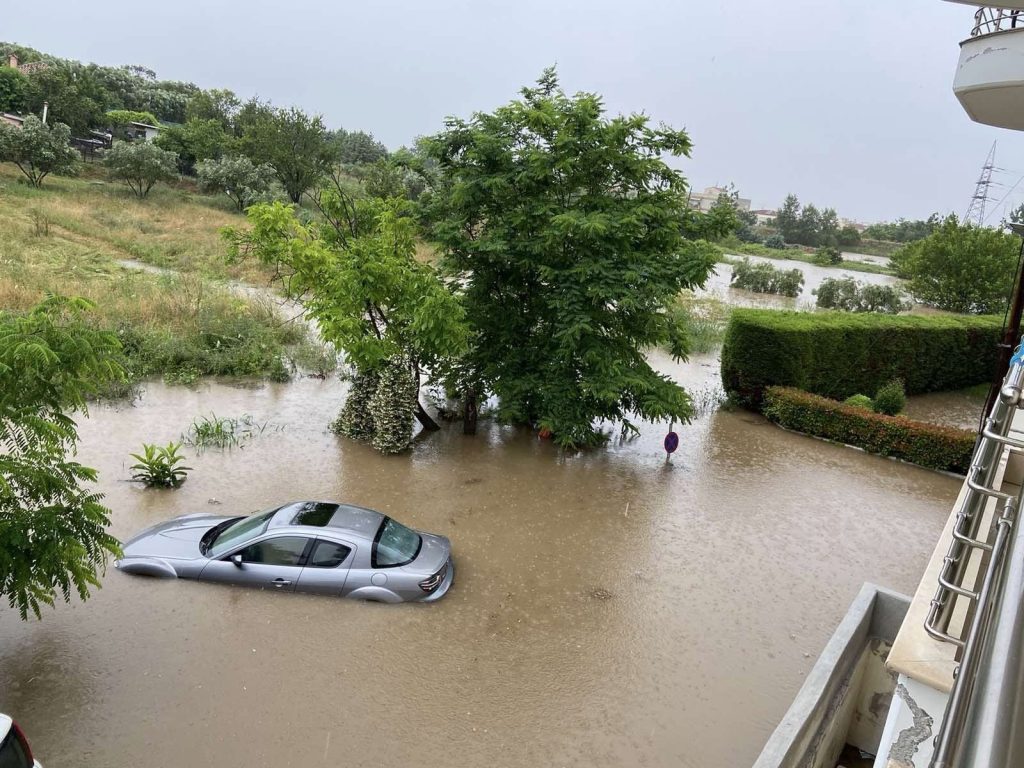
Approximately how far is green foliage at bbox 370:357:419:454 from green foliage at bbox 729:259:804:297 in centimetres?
3283

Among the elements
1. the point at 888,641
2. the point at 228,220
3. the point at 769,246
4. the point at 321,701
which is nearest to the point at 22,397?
the point at 321,701

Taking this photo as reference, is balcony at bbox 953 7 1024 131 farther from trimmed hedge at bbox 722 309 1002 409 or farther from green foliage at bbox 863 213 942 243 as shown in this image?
green foliage at bbox 863 213 942 243

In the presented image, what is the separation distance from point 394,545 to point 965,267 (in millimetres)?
30862

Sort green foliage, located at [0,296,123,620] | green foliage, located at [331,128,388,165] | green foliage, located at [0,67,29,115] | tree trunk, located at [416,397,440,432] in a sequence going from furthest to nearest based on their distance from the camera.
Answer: green foliage, located at [331,128,388,165], green foliage, located at [0,67,29,115], tree trunk, located at [416,397,440,432], green foliage, located at [0,296,123,620]

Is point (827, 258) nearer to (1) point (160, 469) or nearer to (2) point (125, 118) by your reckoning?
(1) point (160, 469)

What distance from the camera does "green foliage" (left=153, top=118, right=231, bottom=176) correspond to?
47625 millimetres

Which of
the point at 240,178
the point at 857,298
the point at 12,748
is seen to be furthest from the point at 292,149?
the point at 12,748

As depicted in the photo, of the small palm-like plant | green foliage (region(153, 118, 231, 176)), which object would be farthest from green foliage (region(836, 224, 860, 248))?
the small palm-like plant

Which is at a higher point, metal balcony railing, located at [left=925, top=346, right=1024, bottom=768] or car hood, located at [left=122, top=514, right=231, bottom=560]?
metal balcony railing, located at [left=925, top=346, right=1024, bottom=768]

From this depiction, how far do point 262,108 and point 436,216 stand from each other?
45.1 m

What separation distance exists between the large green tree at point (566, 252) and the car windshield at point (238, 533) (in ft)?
21.0

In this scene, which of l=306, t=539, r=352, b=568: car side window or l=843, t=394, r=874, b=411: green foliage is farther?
l=843, t=394, r=874, b=411: green foliage

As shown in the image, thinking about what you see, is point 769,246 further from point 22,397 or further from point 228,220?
point 22,397

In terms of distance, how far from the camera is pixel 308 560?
347 inches
